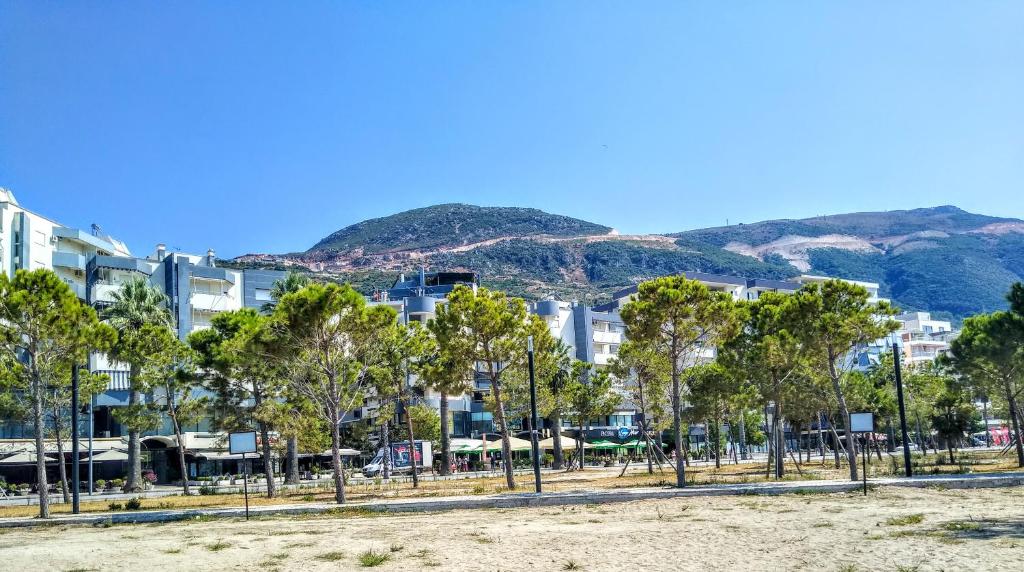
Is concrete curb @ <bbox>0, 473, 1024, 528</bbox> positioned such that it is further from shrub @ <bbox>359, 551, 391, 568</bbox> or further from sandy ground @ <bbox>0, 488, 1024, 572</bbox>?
shrub @ <bbox>359, 551, 391, 568</bbox>

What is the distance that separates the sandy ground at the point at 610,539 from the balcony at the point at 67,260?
54.2m

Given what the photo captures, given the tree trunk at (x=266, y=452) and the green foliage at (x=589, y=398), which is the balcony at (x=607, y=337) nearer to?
the green foliage at (x=589, y=398)

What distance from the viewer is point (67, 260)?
242ft

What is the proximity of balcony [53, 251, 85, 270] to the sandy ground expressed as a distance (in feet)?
178

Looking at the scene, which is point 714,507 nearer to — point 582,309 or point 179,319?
point 179,319

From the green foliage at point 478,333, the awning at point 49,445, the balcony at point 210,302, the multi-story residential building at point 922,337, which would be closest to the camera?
the green foliage at point 478,333

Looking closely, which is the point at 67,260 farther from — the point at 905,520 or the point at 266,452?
the point at 905,520

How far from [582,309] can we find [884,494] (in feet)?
251

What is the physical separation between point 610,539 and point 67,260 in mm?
68940

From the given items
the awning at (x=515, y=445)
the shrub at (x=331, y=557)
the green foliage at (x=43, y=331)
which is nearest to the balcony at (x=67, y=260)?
the awning at (x=515, y=445)

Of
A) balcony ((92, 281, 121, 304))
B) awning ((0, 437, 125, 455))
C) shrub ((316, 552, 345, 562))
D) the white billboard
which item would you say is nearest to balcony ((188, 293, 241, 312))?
balcony ((92, 281, 121, 304))

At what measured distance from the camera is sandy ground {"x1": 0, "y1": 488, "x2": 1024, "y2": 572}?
14438 millimetres

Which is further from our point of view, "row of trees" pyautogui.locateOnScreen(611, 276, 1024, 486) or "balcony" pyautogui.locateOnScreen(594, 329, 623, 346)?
"balcony" pyautogui.locateOnScreen(594, 329, 623, 346)

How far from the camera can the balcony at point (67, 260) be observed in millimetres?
73500
